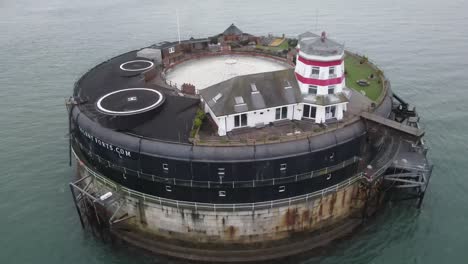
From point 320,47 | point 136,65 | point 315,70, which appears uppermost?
point 320,47

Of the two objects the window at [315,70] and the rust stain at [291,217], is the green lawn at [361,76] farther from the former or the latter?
the rust stain at [291,217]

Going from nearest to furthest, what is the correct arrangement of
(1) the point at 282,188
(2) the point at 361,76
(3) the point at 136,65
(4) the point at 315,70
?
(1) the point at 282,188 < (4) the point at 315,70 < (2) the point at 361,76 < (3) the point at 136,65

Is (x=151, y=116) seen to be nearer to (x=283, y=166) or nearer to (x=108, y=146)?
(x=108, y=146)

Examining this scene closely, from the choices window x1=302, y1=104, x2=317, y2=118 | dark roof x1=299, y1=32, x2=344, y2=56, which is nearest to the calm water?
window x1=302, y1=104, x2=317, y2=118

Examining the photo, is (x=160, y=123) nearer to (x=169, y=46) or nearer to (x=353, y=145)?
(x=353, y=145)

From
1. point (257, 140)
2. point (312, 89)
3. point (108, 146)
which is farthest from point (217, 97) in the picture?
point (108, 146)

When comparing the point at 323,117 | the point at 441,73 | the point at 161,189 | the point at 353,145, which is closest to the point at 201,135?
the point at 161,189

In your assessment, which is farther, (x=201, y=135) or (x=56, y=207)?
(x=56, y=207)
